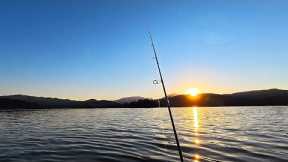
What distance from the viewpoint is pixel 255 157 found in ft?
48.5

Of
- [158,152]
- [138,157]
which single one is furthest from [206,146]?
[138,157]

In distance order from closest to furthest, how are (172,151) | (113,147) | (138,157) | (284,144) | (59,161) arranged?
(59,161) → (138,157) → (172,151) → (113,147) → (284,144)

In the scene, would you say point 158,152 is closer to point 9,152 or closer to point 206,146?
point 206,146

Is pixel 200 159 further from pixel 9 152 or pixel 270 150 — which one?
pixel 9 152

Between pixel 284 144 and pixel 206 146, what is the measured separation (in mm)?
5142

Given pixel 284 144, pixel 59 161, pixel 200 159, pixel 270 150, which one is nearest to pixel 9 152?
pixel 59 161

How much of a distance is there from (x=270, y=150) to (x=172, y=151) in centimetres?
544

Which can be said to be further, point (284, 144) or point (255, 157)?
point (284, 144)

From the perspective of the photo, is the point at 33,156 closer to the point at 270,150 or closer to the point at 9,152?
the point at 9,152

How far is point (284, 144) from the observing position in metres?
19.0

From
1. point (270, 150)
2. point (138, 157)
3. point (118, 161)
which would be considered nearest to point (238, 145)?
point (270, 150)

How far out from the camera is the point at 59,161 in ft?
45.7

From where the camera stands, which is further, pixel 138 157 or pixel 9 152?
pixel 9 152

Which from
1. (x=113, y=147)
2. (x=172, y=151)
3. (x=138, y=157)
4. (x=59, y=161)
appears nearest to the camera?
(x=59, y=161)
